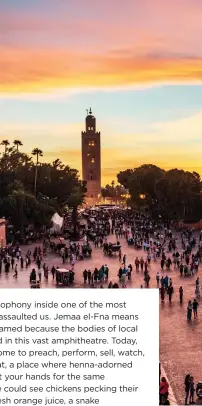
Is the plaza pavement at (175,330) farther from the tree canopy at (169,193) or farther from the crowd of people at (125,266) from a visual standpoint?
the tree canopy at (169,193)

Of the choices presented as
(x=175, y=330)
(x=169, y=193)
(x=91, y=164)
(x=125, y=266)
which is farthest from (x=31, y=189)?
(x=91, y=164)

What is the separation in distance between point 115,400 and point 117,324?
43.5 inches

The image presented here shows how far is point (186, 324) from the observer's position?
2091 centimetres

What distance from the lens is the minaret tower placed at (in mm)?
161875

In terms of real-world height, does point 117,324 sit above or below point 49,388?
above

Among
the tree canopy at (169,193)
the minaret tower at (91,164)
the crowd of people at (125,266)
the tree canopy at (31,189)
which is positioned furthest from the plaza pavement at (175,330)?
the minaret tower at (91,164)

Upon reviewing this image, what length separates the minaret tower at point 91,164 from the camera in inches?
6373

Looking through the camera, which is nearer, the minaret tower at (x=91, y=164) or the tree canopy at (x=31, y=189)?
the tree canopy at (x=31, y=189)

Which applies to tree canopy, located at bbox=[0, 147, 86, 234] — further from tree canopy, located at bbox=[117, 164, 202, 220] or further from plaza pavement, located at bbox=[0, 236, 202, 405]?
plaza pavement, located at bbox=[0, 236, 202, 405]

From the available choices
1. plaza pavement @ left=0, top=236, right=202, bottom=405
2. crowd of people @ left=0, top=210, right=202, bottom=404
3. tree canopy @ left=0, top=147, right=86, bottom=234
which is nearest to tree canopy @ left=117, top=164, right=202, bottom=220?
tree canopy @ left=0, top=147, right=86, bottom=234

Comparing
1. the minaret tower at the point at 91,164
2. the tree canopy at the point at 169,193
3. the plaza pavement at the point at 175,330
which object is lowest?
the plaza pavement at the point at 175,330

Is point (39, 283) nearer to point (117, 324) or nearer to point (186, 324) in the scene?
point (186, 324)

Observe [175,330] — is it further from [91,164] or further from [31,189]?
[91,164]

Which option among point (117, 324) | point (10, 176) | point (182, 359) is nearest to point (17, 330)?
point (117, 324)
